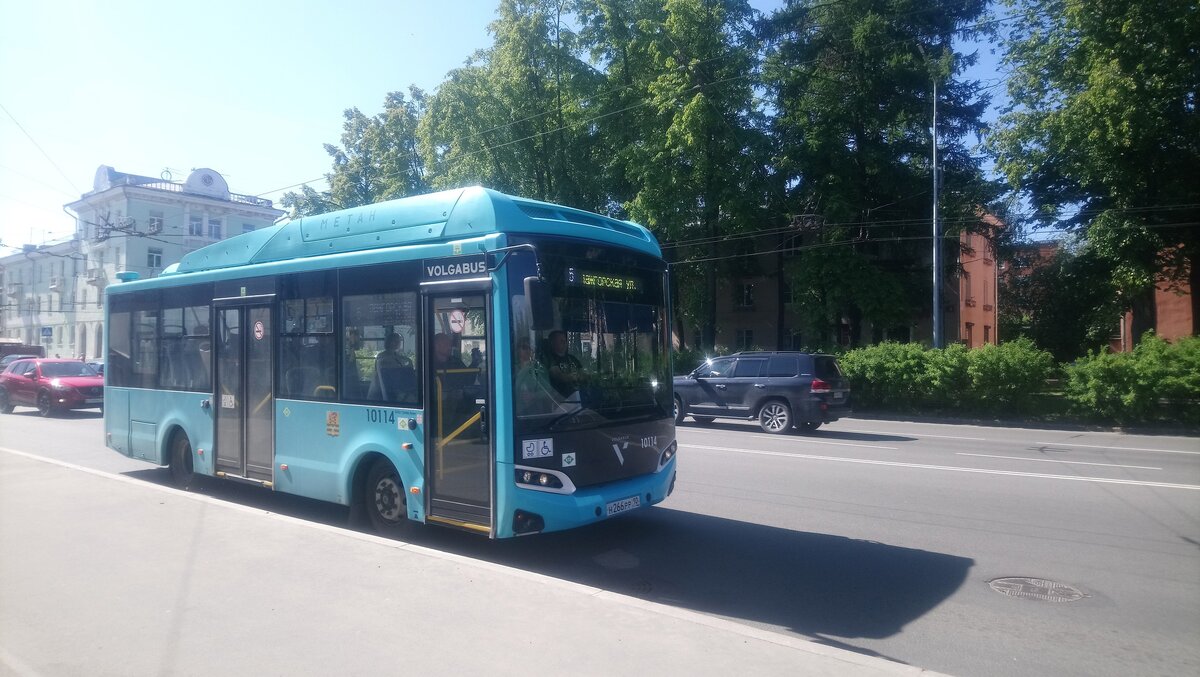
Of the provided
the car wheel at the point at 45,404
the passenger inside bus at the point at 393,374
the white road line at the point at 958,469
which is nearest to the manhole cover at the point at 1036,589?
the passenger inside bus at the point at 393,374

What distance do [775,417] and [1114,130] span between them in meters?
17.3

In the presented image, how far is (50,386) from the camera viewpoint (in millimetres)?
22031

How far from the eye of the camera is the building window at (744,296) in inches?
1735

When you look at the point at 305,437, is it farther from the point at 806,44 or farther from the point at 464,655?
the point at 806,44

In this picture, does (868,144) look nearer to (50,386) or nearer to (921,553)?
(921,553)

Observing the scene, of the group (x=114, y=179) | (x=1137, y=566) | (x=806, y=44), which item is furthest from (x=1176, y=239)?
(x=114, y=179)

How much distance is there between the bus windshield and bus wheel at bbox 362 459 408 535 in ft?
6.34

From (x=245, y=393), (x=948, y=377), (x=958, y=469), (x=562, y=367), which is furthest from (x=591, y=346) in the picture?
(x=948, y=377)

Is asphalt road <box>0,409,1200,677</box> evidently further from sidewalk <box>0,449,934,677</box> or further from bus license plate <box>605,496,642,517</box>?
sidewalk <box>0,449,934,677</box>

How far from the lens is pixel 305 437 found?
8.48 meters

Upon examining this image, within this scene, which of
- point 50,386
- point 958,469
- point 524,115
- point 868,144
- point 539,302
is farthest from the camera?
point 524,115

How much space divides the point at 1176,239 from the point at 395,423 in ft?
100.0

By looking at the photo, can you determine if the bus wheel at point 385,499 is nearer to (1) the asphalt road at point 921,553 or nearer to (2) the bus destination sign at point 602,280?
(1) the asphalt road at point 921,553

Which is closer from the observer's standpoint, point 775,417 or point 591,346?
point 591,346
